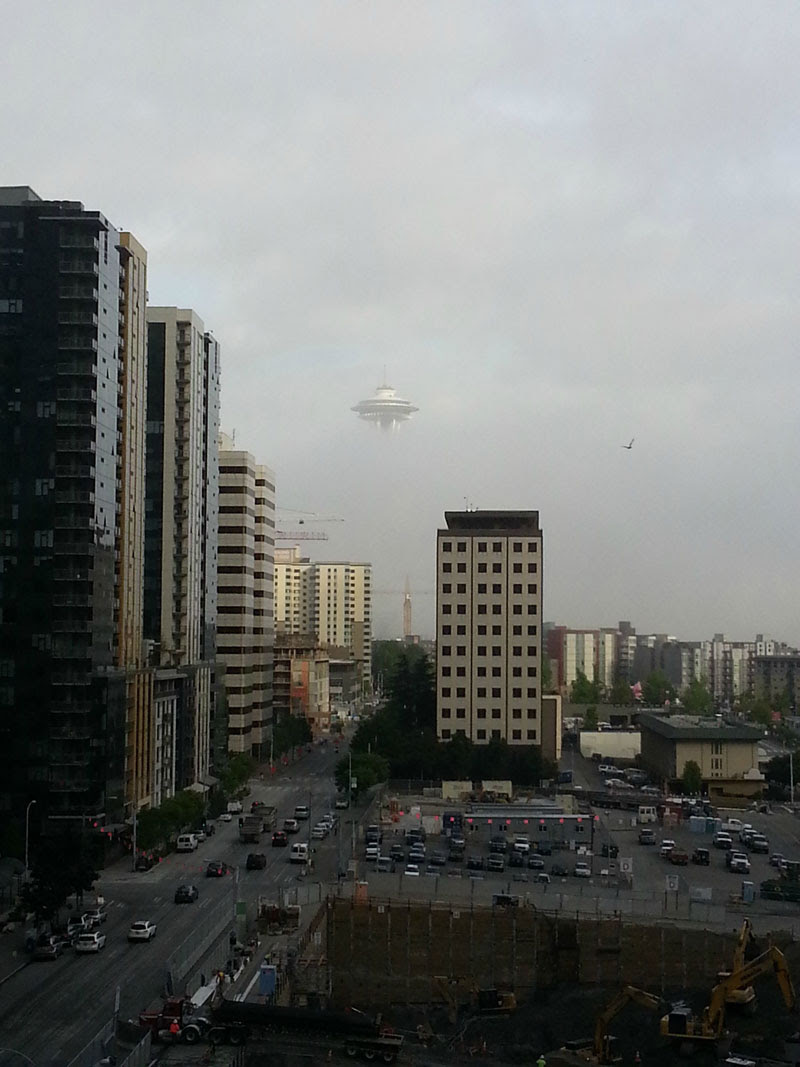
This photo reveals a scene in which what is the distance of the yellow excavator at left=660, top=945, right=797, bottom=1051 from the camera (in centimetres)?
3128

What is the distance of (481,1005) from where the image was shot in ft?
117

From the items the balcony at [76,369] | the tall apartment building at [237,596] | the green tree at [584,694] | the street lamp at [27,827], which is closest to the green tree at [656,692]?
the green tree at [584,694]

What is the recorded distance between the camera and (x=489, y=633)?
77.1m

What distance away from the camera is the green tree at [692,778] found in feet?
235

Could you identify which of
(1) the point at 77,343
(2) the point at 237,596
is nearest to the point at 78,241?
(1) the point at 77,343

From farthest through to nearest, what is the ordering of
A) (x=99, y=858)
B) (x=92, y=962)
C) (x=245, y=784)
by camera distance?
(x=245, y=784), (x=99, y=858), (x=92, y=962)

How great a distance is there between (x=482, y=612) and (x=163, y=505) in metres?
23.5

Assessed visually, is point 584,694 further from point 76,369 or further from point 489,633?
point 76,369

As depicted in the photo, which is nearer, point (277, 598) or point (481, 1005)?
point (481, 1005)

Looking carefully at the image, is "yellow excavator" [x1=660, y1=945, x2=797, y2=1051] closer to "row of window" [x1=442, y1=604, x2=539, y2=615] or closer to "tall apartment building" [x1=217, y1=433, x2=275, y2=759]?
"row of window" [x1=442, y1=604, x2=539, y2=615]

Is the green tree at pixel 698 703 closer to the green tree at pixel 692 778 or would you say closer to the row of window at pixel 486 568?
the green tree at pixel 692 778

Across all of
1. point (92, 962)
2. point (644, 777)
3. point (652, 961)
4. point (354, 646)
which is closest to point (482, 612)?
point (644, 777)

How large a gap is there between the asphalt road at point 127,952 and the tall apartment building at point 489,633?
1694 cm

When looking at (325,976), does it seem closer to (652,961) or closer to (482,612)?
(652,961)
